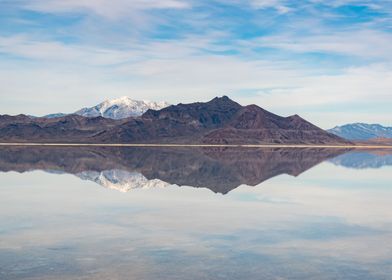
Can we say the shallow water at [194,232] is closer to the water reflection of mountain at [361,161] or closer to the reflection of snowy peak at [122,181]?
the reflection of snowy peak at [122,181]

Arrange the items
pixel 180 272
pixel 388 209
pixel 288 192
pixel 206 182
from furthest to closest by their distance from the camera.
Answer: pixel 206 182
pixel 288 192
pixel 388 209
pixel 180 272

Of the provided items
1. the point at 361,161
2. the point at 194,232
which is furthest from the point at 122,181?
the point at 361,161

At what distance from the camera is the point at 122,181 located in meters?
51.1

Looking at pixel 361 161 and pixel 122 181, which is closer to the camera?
pixel 122 181

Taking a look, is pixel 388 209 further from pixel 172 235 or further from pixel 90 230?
pixel 90 230

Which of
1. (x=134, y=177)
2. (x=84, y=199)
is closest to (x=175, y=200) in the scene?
(x=84, y=199)

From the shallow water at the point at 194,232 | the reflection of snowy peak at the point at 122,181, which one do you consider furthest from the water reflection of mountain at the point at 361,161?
the shallow water at the point at 194,232

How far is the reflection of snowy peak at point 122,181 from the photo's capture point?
46.2 metres

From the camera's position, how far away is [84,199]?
36.5 m

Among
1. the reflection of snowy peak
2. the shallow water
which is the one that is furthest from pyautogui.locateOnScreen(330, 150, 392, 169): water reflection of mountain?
the shallow water

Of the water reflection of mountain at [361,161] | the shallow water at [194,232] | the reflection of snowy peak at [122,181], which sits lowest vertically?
the shallow water at [194,232]

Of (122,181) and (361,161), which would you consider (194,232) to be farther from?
(361,161)

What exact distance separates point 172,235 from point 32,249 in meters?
6.25

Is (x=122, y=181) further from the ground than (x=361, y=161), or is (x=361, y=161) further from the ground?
(x=361, y=161)
